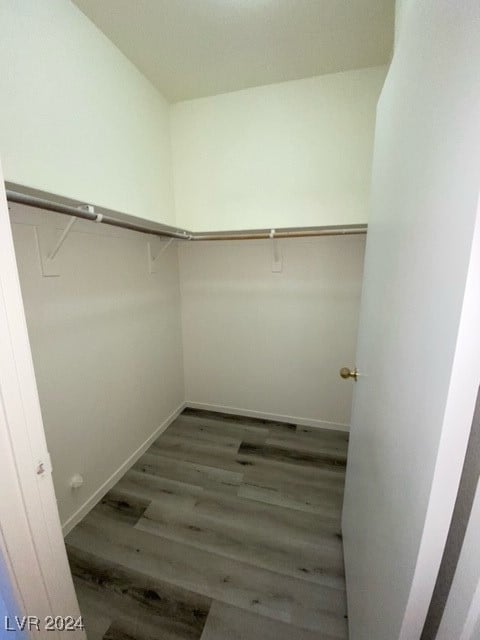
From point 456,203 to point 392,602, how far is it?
817 millimetres

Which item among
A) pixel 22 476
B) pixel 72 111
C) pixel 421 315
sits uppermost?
pixel 72 111

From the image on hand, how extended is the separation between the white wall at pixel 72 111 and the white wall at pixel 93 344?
0.70 feet

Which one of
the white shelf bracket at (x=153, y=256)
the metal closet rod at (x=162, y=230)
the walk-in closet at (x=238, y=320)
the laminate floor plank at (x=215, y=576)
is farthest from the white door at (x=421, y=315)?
the white shelf bracket at (x=153, y=256)

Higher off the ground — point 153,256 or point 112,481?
point 153,256

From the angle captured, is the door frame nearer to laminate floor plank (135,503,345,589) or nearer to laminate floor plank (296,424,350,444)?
laminate floor plank (135,503,345,589)

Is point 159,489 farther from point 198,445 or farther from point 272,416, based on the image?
point 272,416

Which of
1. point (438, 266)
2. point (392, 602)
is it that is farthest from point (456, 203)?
point (392, 602)

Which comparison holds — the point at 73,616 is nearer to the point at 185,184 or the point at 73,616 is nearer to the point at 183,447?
the point at 183,447

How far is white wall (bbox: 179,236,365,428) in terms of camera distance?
1.96 metres

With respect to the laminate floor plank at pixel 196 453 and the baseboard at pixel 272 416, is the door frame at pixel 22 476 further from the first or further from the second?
the baseboard at pixel 272 416

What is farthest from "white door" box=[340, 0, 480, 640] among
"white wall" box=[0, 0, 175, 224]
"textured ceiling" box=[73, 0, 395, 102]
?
"white wall" box=[0, 0, 175, 224]

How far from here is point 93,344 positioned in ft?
4.78

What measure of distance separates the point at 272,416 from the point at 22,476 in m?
1.99

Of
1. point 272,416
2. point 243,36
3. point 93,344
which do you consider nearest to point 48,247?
point 93,344
